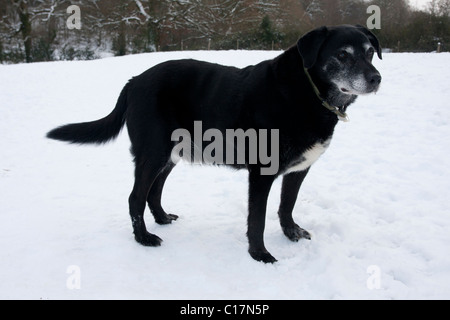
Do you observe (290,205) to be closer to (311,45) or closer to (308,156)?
(308,156)

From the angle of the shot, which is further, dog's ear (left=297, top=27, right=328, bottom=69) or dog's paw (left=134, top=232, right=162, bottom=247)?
dog's paw (left=134, top=232, right=162, bottom=247)

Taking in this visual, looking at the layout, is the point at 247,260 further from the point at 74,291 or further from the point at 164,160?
the point at 74,291

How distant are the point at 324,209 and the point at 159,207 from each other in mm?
1781

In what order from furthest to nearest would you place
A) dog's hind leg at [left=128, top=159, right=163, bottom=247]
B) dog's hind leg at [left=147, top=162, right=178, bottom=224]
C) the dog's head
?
dog's hind leg at [left=147, top=162, right=178, bottom=224] < dog's hind leg at [left=128, top=159, right=163, bottom=247] < the dog's head

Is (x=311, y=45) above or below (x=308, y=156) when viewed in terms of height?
above

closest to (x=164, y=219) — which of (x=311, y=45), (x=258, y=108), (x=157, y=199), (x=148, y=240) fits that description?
(x=157, y=199)

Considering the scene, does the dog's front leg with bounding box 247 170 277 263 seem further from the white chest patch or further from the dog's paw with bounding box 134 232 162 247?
the dog's paw with bounding box 134 232 162 247

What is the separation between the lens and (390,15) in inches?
1121

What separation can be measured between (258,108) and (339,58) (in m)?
0.73

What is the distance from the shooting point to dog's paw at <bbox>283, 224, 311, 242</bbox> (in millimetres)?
3252

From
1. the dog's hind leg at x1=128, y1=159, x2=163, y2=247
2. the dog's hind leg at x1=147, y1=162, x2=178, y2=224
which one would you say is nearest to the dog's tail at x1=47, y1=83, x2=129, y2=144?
the dog's hind leg at x1=128, y1=159, x2=163, y2=247

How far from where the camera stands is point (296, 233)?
3.26 metres

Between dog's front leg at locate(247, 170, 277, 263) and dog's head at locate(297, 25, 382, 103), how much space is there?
88 centimetres

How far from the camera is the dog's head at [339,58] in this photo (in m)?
2.70
